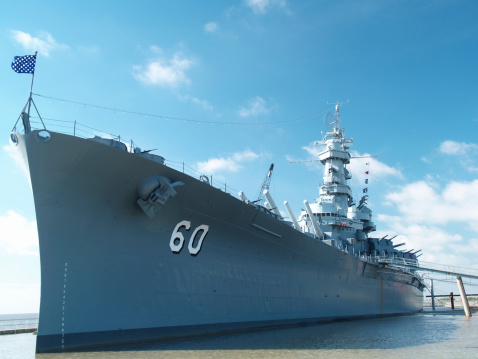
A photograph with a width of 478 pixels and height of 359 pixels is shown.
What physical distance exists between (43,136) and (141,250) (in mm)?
3875

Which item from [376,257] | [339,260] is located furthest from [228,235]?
[376,257]

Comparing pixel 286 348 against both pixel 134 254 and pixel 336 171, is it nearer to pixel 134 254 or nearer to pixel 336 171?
pixel 134 254

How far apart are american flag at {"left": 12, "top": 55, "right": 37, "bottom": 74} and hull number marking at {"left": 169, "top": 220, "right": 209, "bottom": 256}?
572 cm

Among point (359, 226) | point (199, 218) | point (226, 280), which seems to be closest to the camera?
point (199, 218)

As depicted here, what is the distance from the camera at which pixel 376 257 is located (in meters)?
25.7

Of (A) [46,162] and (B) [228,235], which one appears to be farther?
(B) [228,235]

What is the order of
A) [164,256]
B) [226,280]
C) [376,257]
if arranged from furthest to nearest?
[376,257] < [226,280] < [164,256]

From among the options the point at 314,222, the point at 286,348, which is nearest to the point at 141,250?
the point at 286,348

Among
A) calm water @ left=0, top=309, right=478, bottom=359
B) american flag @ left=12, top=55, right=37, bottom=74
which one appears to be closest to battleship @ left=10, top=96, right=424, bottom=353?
calm water @ left=0, top=309, right=478, bottom=359

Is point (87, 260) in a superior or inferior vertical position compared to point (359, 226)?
inferior

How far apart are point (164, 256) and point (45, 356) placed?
379cm

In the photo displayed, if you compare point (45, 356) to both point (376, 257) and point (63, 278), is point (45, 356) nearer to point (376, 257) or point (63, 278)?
point (63, 278)

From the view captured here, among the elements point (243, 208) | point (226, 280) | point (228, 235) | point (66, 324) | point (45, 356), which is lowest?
point (45, 356)

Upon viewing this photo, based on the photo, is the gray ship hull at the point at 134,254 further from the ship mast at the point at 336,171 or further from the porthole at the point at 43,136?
the ship mast at the point at 336,171
